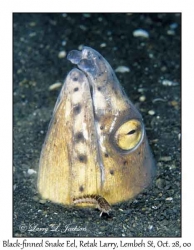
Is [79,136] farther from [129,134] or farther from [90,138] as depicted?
[129,134]

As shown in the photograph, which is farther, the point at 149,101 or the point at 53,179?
the point at 149,101

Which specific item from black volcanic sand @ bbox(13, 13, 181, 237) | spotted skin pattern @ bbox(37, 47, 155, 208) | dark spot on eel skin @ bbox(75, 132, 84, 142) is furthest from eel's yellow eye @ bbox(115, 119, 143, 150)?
black volcanic sand @ bbox(13, 13, 181, 237)

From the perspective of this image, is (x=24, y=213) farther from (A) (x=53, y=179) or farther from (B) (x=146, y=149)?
(B) (x=146, y=149)

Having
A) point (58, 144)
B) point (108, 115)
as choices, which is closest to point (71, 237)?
point (58, 144)

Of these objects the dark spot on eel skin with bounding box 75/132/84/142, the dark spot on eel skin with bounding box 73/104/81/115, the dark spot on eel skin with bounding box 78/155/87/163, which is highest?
the dark spot on eel skin with bounding box 73/104/81/115

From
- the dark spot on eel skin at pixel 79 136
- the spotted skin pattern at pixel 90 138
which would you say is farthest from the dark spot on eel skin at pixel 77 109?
the dark spot on eel skin at pixel 79 136

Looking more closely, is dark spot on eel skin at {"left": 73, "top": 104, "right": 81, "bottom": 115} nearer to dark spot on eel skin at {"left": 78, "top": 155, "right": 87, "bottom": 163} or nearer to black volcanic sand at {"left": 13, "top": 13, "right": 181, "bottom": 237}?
dark spot on eel skin at {"left": 78, "top": 155, "right": 87, "bottom": 163}

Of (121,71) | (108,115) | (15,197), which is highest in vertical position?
(121,71)
